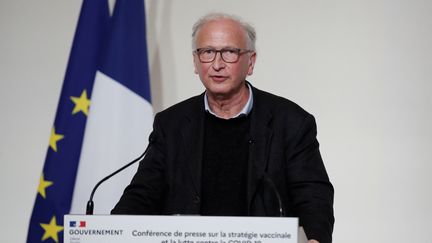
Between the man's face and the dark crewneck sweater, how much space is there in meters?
0.15

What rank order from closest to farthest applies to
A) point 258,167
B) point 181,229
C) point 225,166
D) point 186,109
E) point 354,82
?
point 181,229 < point 258,167 < point 225,166 < point 186,109 < point 354,82

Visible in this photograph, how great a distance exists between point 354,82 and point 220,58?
1.58m

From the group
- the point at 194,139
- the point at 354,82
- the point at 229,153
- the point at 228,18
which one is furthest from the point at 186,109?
the point at 354,82

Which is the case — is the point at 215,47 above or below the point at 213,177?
above

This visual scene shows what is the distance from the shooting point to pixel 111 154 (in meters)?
3.58

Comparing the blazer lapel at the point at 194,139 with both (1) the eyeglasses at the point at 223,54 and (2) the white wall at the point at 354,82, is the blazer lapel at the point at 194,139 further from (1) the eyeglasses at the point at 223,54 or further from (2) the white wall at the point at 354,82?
(2) the white wall at the point at 354,82

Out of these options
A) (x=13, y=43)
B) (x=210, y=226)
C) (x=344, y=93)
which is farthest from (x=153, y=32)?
(x=210, y=226)

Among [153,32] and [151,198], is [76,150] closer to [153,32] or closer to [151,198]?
[153,32]

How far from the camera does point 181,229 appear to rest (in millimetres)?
1793

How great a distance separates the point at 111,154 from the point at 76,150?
0.61 ft

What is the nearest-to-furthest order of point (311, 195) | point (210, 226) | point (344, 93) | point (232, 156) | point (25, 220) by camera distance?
point (210, 226)
point (311, 195)
point (232, 156)
point (344, 93)
point (25, 220)

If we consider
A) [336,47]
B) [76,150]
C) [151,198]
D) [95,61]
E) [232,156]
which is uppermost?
[336,47]

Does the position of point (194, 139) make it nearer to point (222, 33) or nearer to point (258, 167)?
point (258, 167)

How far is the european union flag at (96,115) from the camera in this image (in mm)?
3568
